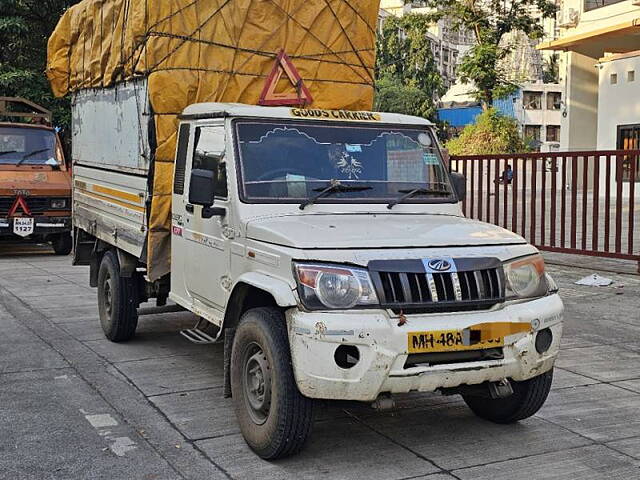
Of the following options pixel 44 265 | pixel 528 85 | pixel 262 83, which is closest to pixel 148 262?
pixel 262 83

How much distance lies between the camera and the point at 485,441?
5.20 m

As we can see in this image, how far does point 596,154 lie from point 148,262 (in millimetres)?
7181

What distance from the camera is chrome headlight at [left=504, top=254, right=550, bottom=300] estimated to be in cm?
487

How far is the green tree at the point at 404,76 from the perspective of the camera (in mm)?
68750

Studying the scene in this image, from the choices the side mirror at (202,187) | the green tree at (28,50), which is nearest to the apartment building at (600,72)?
the green tree at (28,50)

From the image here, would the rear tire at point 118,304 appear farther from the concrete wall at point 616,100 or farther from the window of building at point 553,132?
the window of building at point 553,132

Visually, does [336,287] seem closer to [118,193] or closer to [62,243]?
[118,193]

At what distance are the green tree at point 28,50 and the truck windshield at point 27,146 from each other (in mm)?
6289

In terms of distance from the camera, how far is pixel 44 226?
1515 centimetres

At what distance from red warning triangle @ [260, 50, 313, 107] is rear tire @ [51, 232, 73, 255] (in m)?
9.67

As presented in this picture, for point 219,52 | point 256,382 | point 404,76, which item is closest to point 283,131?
point 219,52

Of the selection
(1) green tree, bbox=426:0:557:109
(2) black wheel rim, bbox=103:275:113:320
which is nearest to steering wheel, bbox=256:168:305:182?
(2) black wheel rim, bbox=103:275:113:320

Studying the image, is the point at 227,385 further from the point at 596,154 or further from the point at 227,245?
the point at 596,154

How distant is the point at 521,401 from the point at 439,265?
122 cm
